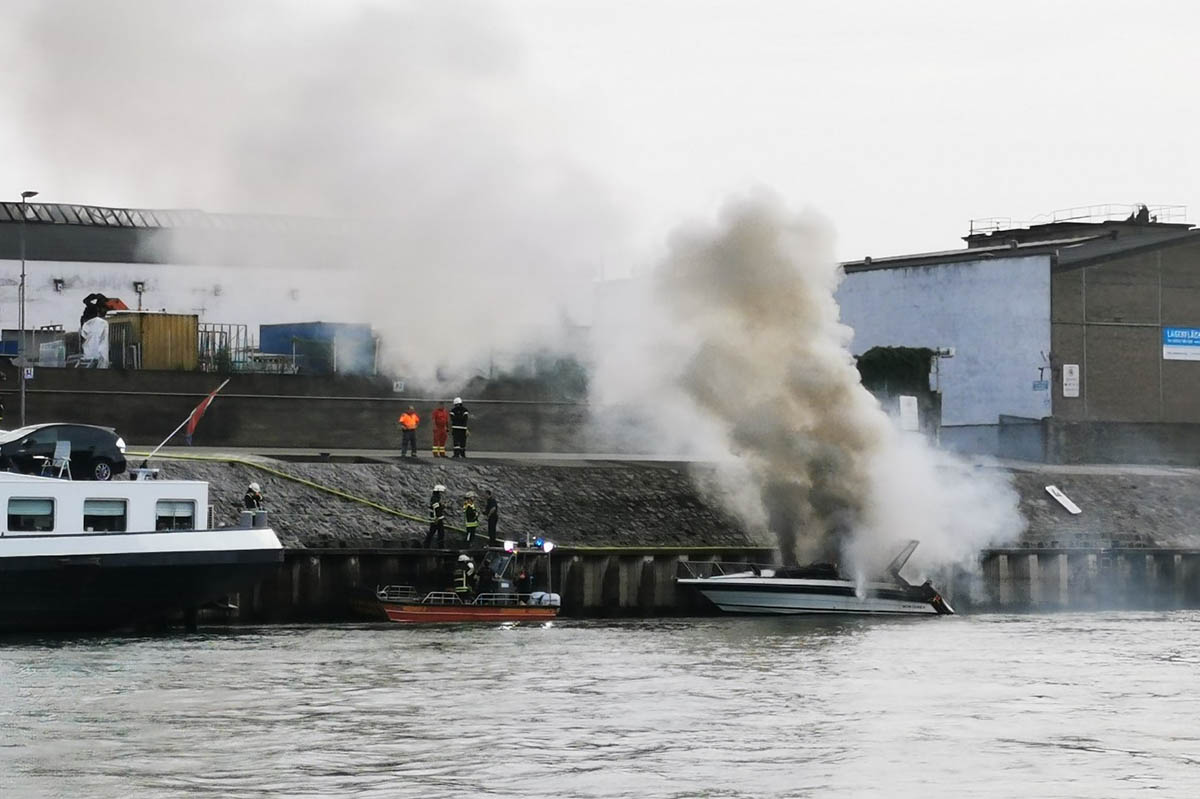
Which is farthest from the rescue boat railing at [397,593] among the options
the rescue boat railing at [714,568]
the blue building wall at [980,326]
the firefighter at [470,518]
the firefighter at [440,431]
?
the blue building wall at [980,326]

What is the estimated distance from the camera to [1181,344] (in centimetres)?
8700

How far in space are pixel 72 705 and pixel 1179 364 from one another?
6325cm

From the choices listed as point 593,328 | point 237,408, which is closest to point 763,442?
point 593,328

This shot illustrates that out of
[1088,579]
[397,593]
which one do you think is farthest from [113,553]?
[1088,579]

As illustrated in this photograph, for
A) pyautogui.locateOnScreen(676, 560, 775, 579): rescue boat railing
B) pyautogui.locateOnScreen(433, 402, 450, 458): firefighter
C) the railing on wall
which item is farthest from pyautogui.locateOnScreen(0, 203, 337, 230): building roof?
pyautogui.locateOnScreen(676, 560, 775, 579): rescue boat railing

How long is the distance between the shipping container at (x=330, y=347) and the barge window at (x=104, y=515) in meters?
24.1

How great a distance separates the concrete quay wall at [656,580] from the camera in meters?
51.4

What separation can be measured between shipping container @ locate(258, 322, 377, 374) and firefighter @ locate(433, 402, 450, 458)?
21.7 feet

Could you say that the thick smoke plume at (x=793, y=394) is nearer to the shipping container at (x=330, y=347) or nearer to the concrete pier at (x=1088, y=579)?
the concrete pier at (x=1088, y=579)

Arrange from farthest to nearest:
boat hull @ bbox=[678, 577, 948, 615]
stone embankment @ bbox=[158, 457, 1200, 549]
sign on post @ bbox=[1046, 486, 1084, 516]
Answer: sign on post @ bbox=[1046, 486, 1084, 516] < stone embankment @ bbox=[158, 457, 1200, 549] < boat hull @ bbox=[678, 577, 948, 615]

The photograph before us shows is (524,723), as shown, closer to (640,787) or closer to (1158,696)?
(640,787)

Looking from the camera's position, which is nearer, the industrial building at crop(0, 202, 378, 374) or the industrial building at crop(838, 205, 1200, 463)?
the industrial building at crop(0, 202, 378, 374)

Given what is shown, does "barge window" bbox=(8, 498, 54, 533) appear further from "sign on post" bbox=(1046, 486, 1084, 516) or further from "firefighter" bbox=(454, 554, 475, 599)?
"sign on post" bbox=(1046, 486, 1084, 516)

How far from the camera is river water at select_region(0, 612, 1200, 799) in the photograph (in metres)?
28.0
